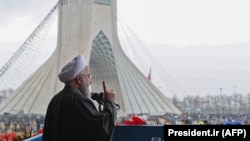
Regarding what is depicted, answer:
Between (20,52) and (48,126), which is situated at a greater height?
(20,52)

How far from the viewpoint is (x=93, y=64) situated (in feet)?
58.2

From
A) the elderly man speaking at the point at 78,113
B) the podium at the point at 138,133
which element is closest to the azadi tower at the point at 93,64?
the podium at the point at 138,133

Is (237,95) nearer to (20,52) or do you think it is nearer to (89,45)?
(89,45)

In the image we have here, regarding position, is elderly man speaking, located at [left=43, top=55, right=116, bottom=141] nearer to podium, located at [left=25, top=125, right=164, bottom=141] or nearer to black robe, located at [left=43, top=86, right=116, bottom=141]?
black robe, located at [left=43, top=86, right=116, bottom=141]

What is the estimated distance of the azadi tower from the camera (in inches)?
602

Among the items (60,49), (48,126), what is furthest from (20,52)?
(48,126)

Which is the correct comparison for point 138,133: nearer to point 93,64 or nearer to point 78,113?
point 78,113

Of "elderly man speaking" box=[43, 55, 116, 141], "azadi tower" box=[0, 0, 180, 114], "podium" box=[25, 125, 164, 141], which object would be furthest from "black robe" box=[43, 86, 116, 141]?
"azadi tower" box=[0, 0, 180, 114]

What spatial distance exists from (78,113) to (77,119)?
0.05ft

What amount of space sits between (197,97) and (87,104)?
18.3 meters

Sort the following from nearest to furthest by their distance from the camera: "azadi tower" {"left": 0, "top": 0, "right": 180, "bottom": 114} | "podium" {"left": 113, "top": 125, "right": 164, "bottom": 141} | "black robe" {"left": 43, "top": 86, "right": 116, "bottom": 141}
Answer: "black robe" {"left": 43, "top": 86, "right": 116, "bottom": 141} < "podium" {"left": 113, "top": 125, "right": 164, "bottom": 141} < "azadi tower" {"left": 0, "top": 0, "right": 180, "bottom": 114}

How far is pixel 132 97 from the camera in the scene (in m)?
16.1

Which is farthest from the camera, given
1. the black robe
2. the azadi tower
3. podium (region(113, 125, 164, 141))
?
the azadi tower

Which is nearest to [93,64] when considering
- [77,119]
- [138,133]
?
[138,133]
